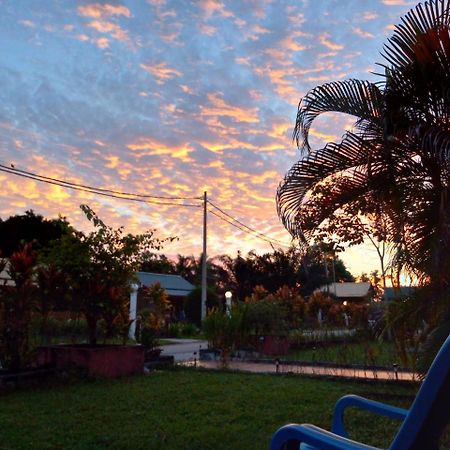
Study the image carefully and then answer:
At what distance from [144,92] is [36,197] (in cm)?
1024

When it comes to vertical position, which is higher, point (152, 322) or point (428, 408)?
point (152, 322)

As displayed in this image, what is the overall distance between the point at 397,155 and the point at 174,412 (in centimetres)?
387

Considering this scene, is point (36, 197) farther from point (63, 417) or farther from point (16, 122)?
point (63, 417)

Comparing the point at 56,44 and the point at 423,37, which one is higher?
the point at 56,44

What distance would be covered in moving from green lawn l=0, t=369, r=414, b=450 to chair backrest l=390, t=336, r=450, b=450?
3394 millimetres

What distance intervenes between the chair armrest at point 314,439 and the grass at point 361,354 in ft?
29.0

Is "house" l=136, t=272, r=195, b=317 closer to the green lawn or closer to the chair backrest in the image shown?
the green lawn

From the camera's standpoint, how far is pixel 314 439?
219cm

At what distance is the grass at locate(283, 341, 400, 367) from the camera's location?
451 inches

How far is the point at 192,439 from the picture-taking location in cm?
538

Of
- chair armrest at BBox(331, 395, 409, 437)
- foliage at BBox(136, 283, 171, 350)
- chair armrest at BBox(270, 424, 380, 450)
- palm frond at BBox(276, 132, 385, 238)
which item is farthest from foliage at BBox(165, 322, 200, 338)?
chair armrest at BBox(270, 424, 380, 450)

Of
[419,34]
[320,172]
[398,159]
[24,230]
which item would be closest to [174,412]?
[320,172]

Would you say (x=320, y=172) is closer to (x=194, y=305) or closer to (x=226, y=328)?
(x=226, y=328)

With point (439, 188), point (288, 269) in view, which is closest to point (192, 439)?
point (439, 188)
